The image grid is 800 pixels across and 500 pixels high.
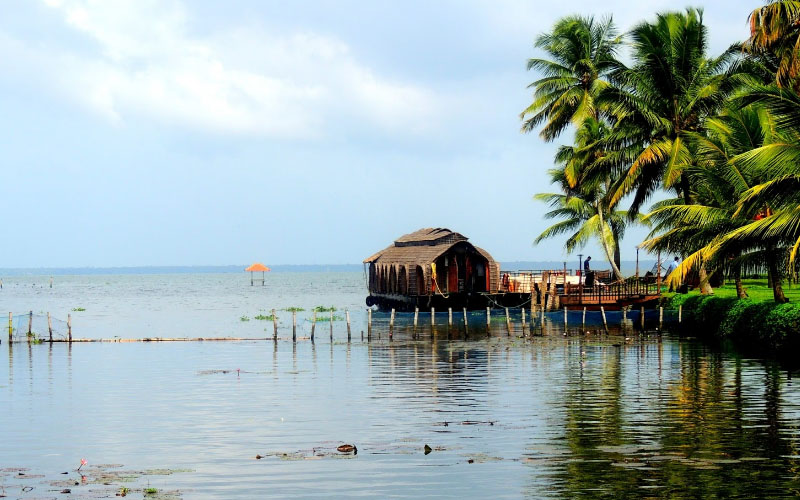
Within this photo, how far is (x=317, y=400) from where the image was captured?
2736 cm

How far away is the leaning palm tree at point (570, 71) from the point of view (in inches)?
2501

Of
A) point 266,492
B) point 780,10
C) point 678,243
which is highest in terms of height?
point 780,10

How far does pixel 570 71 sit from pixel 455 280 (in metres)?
15.8

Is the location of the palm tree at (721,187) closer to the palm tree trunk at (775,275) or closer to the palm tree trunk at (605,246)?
the palm tree trunk at (775,275)

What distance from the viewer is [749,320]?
3894 centimetres

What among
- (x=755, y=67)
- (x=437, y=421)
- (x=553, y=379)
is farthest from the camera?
(x=755, y=67)

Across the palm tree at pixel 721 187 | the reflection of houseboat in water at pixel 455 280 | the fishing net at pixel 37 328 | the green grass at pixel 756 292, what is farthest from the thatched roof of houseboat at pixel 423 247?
the palm tree at pixel 721 187

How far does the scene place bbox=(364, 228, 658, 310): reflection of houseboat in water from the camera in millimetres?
65000

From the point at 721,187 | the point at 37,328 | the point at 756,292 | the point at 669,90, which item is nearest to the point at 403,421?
the point at 721,187

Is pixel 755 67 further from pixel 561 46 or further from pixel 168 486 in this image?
pixel 168 486

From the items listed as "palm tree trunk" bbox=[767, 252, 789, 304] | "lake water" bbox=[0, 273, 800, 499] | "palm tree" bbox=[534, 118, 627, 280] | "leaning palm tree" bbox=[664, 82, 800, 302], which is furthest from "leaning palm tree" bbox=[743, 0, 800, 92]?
"palm tree" bbox=[534, 118, 627, 280]

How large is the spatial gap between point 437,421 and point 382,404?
356 centimetres

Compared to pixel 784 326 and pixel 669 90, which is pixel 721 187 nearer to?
pixel 784 326

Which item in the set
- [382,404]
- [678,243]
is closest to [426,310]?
[678,243]
